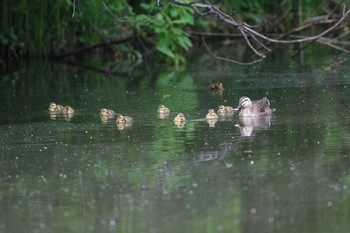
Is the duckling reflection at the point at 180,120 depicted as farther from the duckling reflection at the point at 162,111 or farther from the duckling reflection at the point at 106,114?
the duckling reflection at the point at 106,114

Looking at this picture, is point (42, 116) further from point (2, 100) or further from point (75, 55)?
point (75, 55)

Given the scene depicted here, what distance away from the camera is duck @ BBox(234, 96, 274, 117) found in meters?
13.5

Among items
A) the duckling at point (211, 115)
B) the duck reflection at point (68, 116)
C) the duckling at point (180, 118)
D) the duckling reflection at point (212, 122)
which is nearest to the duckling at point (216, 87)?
the duck reflection at point (68, 116)

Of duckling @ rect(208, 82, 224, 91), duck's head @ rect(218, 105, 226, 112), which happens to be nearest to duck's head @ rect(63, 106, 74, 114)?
duck's head @ rect(218, 105, 226, 112)

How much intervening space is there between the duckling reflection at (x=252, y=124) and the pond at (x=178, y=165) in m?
0.01

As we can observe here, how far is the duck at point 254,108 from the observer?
13531 millimetres

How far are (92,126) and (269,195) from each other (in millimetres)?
4775

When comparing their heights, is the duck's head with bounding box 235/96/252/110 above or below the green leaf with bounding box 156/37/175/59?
below

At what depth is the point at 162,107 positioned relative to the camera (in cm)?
1405

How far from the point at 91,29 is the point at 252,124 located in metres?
12.9

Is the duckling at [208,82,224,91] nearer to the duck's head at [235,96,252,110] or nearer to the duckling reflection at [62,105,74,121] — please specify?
the duck's head at [235,96,252,110]

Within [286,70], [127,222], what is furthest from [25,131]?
[286,70]

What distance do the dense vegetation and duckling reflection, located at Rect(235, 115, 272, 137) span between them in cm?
918

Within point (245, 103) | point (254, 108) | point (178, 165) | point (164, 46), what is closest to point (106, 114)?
point (245, 103)
